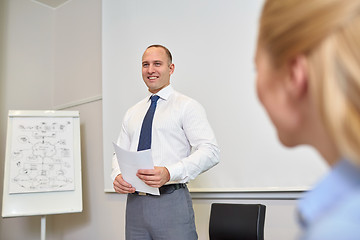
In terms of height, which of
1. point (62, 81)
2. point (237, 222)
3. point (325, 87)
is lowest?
point (237, 222)

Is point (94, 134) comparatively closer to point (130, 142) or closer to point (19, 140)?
point (19, 140)

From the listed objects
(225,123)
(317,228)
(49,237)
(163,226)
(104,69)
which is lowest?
(49,237)

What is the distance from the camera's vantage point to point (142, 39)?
3387 millimetres

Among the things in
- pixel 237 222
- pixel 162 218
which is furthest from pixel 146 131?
pixel 237 222

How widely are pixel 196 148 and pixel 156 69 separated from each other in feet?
1.85

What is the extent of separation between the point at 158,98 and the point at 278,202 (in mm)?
1058

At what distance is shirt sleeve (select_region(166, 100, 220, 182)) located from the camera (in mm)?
1984

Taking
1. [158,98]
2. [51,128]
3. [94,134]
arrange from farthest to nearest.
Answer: [94,134] → [51,128] → [158,98]

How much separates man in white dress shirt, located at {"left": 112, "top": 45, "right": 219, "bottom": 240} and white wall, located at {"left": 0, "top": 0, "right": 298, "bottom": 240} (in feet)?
4.83

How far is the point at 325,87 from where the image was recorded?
0.39 m

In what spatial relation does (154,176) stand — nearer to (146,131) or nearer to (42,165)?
(146,131)

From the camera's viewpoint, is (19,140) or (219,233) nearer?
(219,233)

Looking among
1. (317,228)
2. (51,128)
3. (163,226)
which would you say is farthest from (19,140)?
(317,228)

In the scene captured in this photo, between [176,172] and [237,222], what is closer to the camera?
[176,172]
